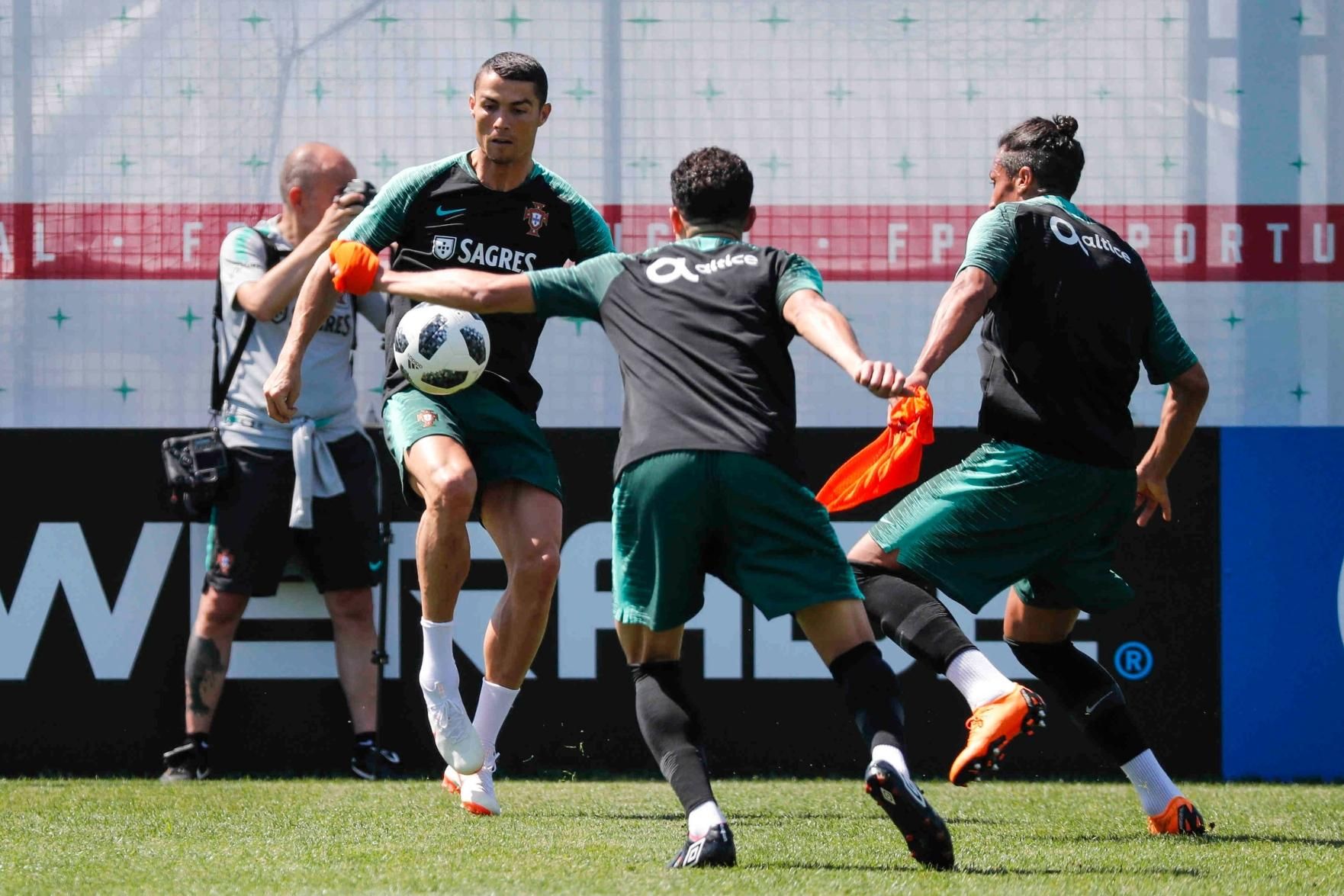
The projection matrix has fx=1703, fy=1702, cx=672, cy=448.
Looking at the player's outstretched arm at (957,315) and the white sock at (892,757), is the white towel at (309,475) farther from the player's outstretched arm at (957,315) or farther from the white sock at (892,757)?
the white sock at (892,757)

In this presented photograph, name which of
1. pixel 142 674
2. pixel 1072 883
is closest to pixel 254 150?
pixel 142 674

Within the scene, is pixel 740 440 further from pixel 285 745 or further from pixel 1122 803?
pixel 285 745

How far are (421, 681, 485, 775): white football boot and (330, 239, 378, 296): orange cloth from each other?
1.37 m

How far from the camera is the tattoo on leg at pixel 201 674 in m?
6.69

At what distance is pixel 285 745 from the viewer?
691 cm

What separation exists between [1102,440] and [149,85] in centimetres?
439

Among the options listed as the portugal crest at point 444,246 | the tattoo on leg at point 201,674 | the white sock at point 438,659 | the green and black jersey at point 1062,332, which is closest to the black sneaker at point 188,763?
the tattoo on leg at point 201,674

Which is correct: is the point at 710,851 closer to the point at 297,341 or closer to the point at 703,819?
the point at 703,819

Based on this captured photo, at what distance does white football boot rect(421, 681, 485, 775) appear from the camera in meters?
5.15

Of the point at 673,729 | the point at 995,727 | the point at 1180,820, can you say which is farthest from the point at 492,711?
the point at 1180,820

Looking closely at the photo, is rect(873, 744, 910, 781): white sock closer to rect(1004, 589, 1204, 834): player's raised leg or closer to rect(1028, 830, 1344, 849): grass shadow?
rect(1028, 830, 1344, 849): grass shadow

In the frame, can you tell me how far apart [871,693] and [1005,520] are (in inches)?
36.2

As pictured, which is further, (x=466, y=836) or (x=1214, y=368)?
(x=1214, y=368)

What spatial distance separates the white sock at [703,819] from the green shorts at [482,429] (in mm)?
1648
